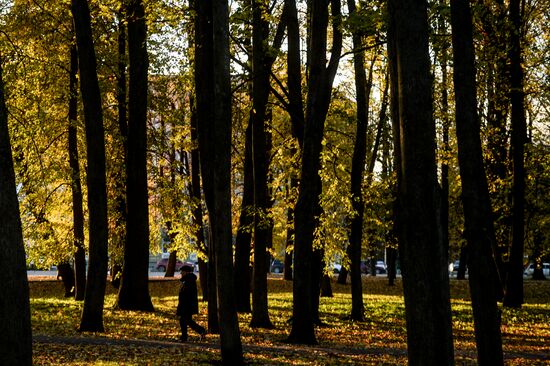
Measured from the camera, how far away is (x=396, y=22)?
792 centimetres

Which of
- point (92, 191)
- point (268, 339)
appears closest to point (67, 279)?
point (92, 191)

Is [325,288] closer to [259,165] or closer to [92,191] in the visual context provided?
[259,165]

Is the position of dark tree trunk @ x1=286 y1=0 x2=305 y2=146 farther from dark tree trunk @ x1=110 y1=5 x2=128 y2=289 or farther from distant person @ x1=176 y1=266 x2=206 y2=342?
dark tree trunk @ x1=110 y1=5 x2=128 y2=289

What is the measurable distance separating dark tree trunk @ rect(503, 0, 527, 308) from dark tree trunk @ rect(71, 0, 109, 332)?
43.2 ft

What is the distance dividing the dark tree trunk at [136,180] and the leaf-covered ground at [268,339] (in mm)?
1095

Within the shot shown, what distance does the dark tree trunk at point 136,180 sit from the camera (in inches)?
849

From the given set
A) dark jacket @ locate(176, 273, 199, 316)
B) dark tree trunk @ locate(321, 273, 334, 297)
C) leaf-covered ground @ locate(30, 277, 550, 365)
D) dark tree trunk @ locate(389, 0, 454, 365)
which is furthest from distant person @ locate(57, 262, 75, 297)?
dark tree trunk @ locate(389, 0, 454, 365)

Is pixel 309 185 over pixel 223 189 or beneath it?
over

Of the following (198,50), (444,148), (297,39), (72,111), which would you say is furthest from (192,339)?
(444,148)

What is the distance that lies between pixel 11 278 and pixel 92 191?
348 inches

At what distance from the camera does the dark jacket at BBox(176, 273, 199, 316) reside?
15.3m

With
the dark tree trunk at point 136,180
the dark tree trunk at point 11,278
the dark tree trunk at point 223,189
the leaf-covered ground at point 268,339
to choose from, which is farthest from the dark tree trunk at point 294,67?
the dark tree trunk at point 11,278

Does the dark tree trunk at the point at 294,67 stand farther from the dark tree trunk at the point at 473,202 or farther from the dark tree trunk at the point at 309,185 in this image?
the dark tree trunk at the point at 473,202

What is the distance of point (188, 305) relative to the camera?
50.2 ft
